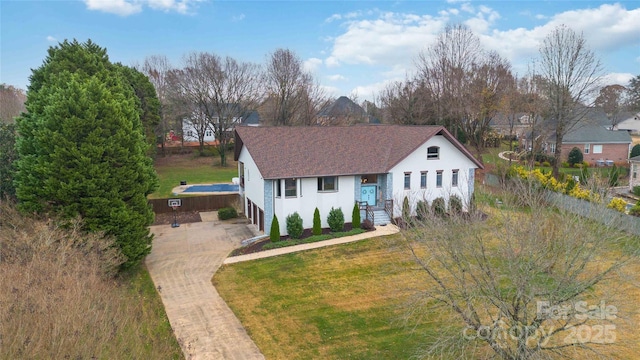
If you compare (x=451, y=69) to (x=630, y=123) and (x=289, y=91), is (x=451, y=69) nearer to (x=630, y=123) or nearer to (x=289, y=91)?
(x=289, y=91)

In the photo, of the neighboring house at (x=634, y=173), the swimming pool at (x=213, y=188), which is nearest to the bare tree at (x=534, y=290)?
the swimming pool at (x=213, y=188)

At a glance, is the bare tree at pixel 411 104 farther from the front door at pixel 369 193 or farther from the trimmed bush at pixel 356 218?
the trimmed bush at pixel 356 218

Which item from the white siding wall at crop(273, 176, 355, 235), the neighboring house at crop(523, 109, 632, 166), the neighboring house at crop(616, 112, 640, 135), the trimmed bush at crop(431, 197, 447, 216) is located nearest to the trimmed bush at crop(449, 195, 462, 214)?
the trimmed bush at crop(431, 197, 447, 216)

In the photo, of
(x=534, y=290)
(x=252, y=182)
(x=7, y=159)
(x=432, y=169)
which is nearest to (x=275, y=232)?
(x=252, y=182)

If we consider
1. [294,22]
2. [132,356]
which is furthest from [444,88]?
[132,356]

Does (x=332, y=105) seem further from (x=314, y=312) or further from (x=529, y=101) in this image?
(x=314, y=312)

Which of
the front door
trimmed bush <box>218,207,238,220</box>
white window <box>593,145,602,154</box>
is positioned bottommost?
trimmed bush <box>218,207,238,220</box>

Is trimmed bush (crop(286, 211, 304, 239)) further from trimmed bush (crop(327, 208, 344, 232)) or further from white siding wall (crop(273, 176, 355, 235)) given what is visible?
trimmed bush (crop(327, 208, 344, 232))
